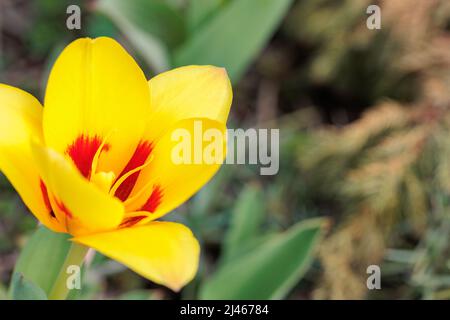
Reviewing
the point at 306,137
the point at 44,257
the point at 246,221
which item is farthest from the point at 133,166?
the point at 306,137

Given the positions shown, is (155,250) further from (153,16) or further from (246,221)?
(153,16)

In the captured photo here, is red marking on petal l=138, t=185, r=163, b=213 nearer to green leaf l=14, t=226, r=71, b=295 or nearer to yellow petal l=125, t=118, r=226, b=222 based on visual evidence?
yellow petal l=125, t=118, r=226, b=222

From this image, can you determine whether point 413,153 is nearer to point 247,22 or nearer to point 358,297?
point 358,297

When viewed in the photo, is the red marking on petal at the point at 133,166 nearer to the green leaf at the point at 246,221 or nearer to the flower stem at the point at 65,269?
the flower stem at the point at 65,269

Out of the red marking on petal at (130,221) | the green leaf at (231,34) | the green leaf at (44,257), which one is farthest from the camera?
the green leaf at (231,34)

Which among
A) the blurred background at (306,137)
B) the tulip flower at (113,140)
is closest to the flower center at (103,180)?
the tulip flower at (113,140)
